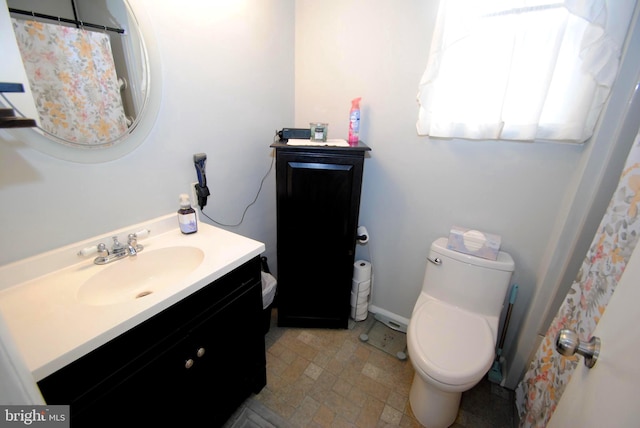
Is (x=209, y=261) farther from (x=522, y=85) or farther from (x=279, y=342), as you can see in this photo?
(x=522, y=85)

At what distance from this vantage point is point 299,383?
4.89 ft

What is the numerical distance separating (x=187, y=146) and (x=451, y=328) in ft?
5.11

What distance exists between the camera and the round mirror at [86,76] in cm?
83

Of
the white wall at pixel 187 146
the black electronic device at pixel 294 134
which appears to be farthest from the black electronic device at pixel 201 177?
the black electronic device at pixel 294 134

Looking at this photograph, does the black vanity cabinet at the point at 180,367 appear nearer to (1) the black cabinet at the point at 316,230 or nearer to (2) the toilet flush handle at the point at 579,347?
(1) the black cabinet at the point at 316,230

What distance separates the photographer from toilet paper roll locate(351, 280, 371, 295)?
1816 mm

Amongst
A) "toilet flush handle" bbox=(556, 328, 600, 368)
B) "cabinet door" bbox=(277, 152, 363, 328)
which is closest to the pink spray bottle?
"cabinet door" bbox=(277, 152, 363, 328)

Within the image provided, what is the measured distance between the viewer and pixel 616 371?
465mm

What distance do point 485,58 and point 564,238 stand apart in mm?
886

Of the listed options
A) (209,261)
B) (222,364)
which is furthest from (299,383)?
(209,261)

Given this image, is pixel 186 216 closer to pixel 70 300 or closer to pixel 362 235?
pixel 70 300

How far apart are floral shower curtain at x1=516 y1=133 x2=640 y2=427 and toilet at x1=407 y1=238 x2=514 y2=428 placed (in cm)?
21

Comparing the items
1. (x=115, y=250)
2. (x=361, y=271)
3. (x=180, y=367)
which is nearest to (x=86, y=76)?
(x=115, y=250)

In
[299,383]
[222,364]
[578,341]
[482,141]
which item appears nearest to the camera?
[578,341]
